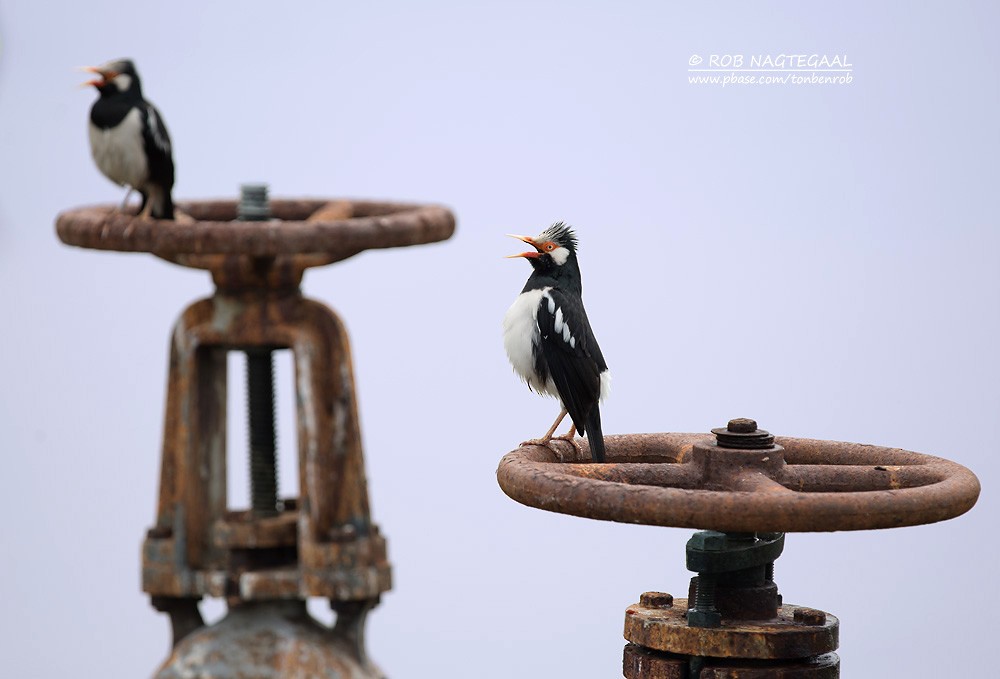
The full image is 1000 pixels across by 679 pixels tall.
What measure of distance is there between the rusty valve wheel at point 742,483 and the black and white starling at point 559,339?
0.65ft

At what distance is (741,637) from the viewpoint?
6.95 m

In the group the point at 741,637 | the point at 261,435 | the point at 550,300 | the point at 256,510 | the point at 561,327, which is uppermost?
the point at 550,300

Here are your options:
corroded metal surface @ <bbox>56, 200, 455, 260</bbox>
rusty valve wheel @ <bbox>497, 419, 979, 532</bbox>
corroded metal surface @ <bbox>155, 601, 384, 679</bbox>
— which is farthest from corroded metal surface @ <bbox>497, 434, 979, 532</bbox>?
corroded metal surface @ <bbox>56, 200, 455, 260</bbox>

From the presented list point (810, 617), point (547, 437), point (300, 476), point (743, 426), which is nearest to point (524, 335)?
point (547, 437)

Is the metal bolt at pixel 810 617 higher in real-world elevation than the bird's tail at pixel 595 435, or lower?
lower

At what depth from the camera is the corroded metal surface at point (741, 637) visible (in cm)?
694

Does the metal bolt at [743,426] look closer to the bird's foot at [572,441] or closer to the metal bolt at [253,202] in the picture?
the bird's foot at [572,441]

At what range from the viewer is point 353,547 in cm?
576

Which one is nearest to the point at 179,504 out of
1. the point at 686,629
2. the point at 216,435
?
the point at 216,435

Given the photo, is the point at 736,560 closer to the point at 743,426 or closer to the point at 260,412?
the point at 743,426

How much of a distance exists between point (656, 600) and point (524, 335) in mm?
1160

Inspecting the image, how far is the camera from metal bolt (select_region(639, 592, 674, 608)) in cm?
741

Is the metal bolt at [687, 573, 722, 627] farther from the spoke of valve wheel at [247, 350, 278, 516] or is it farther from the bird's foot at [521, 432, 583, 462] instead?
the spoke of valve wheel at [247, 350, 278, 516]

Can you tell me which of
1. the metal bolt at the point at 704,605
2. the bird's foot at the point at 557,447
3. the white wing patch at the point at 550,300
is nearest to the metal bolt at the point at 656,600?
the metal bolt at the point at 704,605
